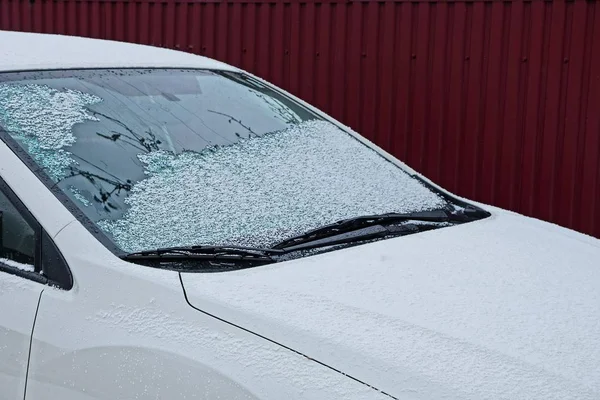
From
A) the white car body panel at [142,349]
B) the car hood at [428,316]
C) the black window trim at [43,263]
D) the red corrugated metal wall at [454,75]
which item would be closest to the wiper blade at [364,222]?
the car hood at [428,316]

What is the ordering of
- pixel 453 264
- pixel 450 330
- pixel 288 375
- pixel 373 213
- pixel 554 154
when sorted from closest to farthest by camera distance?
pixel 288 375
pixel 450 330
pixel 453 264
pixel 373 213
pixel 554 154

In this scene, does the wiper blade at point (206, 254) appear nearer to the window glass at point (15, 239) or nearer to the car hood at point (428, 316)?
the car hood at point (428, 316)

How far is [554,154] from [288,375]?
4.85 metres

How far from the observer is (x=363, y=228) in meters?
2.66

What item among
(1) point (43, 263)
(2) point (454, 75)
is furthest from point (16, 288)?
(2) point (454, 75)

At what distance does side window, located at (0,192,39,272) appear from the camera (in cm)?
230

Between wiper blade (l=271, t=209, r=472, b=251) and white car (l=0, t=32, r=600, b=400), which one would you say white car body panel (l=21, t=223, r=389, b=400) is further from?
wiper blade (l=271, t=209, r=472, b=251)

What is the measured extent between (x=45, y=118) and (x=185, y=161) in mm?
422

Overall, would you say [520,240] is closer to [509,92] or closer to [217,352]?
[217,352]

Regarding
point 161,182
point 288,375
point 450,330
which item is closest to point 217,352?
point 288,375

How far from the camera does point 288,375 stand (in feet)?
6.12

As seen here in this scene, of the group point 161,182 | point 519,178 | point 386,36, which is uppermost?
point 386,36

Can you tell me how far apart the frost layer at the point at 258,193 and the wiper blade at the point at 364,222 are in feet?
0.11

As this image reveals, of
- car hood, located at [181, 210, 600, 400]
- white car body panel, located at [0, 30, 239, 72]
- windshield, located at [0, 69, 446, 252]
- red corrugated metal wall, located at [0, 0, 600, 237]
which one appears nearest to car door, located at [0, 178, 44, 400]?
→ windshield, located at [0, 69, 446, 252]
